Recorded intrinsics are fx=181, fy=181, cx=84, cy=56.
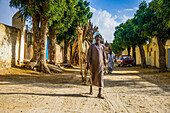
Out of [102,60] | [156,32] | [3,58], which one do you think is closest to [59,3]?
[3,58]

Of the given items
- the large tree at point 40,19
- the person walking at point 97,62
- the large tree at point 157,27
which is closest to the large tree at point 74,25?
the large tree at point 40,19

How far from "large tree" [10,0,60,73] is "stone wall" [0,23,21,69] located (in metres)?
1.58

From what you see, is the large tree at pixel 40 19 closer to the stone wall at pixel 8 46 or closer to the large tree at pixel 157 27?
the stone wall at pixel 8 46

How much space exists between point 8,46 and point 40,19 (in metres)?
3.21

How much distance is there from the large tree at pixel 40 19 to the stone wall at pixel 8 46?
62.4 inches

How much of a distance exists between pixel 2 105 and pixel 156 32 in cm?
1352

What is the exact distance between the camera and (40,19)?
14.4 meters

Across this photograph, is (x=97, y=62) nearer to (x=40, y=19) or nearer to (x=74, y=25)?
(x=40, y=19)

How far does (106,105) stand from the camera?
489 centimetres

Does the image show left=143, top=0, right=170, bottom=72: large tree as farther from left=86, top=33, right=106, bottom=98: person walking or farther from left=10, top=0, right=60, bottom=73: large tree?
left=86, top=33, right=106, bottom=98: person walking

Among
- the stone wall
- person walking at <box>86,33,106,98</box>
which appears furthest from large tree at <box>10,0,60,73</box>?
person walking at <box>86,33,106,98</box>

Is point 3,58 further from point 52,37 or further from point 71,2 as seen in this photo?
point 71,2

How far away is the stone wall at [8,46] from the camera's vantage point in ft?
42.3

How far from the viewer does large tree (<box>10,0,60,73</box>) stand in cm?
1394
